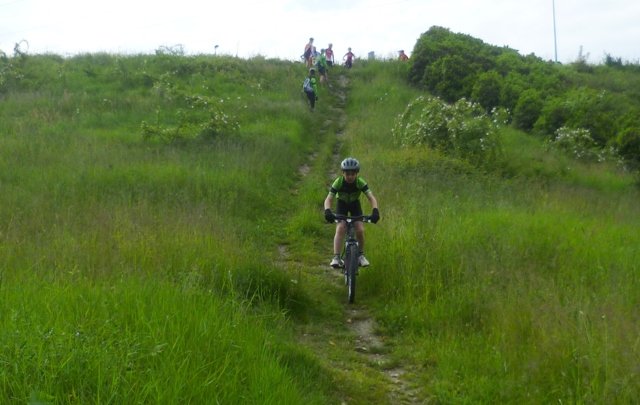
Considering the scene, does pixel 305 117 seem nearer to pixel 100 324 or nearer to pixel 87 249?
pixel 87 249

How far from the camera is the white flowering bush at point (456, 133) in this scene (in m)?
18.6

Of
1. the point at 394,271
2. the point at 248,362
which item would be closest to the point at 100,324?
the point at 248,362

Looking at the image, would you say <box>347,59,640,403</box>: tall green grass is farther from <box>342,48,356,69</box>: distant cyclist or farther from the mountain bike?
<box>342,48,356,69</box>: distant cyclist

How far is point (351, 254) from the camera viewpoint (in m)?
9.18

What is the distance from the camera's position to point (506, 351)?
22.1 feet

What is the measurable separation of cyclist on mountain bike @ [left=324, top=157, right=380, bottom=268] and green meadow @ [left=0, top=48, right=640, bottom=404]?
48 centimetres

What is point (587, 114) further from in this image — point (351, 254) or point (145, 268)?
point (145, 268)

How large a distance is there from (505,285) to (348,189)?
9.00ft

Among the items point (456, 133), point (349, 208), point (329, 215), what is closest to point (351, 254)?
point (329, 215)

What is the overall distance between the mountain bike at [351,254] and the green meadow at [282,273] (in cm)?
27

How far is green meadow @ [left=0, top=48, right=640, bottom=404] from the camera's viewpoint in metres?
5.04

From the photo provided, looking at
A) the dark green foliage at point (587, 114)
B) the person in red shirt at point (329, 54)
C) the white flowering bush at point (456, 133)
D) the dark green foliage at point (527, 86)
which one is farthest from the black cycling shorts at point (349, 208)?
the person in red shirt at point (329, 54)

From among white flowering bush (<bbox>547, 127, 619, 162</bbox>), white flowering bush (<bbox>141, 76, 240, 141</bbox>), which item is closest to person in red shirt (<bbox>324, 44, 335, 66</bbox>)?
white flowering bush (<bbox>141, 76, 240, 141</bbox>)

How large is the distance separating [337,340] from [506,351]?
6.54ft
